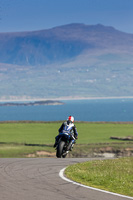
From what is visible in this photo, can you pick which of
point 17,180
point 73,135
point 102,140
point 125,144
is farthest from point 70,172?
point 102,140

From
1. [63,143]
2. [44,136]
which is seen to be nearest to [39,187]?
[63,143]

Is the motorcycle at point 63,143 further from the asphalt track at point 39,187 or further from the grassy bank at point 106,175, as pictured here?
the asphalt track at point 39,187

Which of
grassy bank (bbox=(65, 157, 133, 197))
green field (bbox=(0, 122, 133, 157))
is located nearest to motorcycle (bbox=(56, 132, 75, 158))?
grassy bank (bbox=(65, 157, 133, 197))

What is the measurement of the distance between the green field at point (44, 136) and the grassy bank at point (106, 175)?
1879 centimetres

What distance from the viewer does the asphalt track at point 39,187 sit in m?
12.4

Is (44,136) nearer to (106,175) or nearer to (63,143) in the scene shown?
(63,143)

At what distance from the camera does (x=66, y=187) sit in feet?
45.7

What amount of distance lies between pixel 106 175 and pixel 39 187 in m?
3.40

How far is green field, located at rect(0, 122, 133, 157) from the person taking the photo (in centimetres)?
4081

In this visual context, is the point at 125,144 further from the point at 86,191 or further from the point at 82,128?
the point at 86,191

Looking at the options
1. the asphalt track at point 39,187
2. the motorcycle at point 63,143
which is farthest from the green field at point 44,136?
the asphalt track at point 39,187

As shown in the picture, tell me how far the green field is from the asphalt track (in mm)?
20208

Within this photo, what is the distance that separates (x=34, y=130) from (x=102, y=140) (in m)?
10.7

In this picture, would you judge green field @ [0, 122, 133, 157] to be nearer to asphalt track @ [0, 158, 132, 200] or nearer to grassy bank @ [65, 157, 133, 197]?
grassy bank @ [65, 157, 133, 197]
